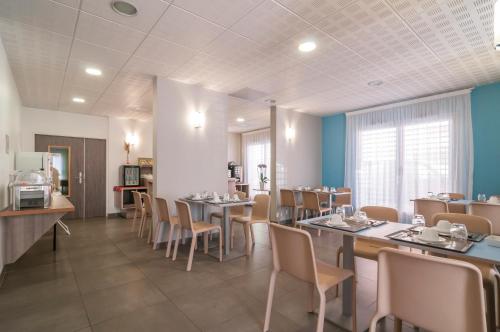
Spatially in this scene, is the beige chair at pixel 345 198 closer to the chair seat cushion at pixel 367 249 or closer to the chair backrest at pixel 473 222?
the chair seat cushion at pixel 367 249

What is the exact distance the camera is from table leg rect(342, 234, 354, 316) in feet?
6.75

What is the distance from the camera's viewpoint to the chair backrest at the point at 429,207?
3176mm

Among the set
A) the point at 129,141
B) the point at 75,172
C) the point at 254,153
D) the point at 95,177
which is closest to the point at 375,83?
the point at 254,153

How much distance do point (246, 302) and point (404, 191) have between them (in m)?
4.60

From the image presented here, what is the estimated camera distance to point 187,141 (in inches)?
173

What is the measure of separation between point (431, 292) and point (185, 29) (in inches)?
117

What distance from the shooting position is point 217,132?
478cm

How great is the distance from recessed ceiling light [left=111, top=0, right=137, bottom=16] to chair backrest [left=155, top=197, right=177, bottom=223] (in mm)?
2263

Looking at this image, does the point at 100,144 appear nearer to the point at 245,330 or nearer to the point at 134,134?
the point at 134,134

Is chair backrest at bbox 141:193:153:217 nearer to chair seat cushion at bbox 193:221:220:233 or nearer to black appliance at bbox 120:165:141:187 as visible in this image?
chair seat cushion at bbox 193:221:220:233

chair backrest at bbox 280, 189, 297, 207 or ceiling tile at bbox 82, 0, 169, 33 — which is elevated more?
ceiling tile at bbox 82, 0, 169, 33

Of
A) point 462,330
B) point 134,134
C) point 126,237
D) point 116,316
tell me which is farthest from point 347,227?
point 134,134

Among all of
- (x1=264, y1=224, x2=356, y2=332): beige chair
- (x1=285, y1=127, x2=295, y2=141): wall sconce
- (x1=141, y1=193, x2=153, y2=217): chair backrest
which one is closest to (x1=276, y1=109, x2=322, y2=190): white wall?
(x1=285, y1=127, x2=295, y2=141): wall sconce

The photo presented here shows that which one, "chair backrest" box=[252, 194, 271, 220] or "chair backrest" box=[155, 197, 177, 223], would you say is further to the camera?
"chair backrest" box=[252, 194, 271, 220]
